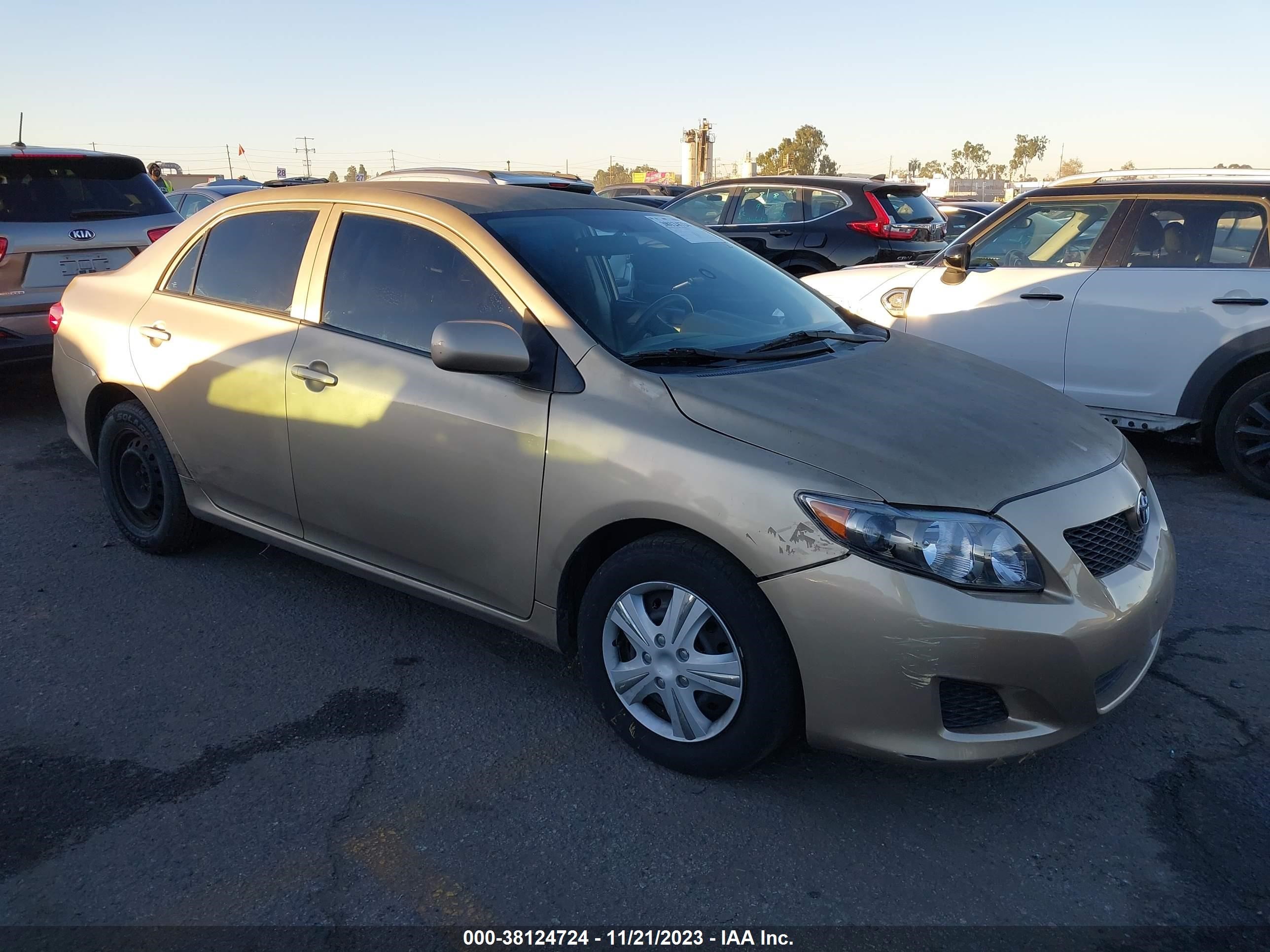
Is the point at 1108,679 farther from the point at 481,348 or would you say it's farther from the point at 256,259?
the point at 256,259

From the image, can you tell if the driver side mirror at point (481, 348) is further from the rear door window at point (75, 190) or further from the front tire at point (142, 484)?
the rear door window at point (75, 190)

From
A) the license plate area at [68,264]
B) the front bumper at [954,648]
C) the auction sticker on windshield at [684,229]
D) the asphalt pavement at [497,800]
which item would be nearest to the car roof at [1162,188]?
the asphalt pavement at [497,800]

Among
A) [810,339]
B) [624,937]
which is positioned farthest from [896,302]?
[624,937]

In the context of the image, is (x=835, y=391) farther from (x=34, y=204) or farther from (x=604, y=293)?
(x=34, y=204)

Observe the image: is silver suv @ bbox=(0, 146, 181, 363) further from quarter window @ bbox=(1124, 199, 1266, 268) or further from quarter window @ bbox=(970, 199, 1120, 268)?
quarter window @ bbox=(1124, 199, 1266, 268)

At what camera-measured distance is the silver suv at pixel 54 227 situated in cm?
658

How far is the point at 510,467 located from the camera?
10.2 ft

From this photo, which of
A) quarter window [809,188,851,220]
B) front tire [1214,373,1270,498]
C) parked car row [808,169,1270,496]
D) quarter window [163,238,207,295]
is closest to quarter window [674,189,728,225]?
quarter window [809,188,851,220]

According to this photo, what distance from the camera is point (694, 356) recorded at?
10.7ft

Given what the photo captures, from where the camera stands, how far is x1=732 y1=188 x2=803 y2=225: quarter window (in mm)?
10969

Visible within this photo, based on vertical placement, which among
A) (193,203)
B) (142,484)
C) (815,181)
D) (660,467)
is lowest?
(142,484)

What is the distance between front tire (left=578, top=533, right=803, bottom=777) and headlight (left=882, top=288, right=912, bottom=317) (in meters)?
4.35

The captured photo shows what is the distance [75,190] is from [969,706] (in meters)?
7.11

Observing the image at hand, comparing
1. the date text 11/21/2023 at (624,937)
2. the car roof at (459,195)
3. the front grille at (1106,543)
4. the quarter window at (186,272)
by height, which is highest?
the car roof at (459,195)
